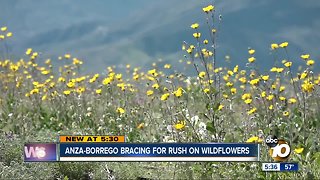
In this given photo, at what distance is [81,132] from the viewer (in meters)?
9.52

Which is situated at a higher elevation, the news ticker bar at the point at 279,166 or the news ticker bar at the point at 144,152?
the news ticker bar at the point at 144,152

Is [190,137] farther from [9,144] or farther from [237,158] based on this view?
[9,144]

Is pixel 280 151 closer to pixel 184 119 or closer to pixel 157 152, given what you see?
pixel 157 152

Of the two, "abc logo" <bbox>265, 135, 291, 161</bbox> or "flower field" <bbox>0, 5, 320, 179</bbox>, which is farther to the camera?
"flower field" <bbox>0, 5, 320, 179</bbox>

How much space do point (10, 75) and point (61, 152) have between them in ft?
21.5

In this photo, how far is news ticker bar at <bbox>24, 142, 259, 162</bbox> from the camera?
6695mm

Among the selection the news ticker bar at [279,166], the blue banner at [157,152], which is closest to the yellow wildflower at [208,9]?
the blue banner at [157,152]

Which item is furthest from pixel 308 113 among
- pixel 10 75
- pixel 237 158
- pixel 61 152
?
pixel 10 75

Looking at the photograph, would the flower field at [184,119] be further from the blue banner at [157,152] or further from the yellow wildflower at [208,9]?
the blue banner at [157,152]

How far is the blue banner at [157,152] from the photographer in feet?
22.0

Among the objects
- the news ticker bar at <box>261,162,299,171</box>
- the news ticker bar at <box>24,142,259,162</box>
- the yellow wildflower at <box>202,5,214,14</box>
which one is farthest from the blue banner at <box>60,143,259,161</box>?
the yellow wildflower at <box>202,5,214,14</box>

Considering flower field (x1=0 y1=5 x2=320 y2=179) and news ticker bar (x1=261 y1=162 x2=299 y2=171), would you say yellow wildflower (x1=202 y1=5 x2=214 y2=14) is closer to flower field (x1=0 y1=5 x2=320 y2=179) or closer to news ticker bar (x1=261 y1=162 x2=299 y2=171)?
flower field (x1=0 y1=5 x2=320 y2=179)

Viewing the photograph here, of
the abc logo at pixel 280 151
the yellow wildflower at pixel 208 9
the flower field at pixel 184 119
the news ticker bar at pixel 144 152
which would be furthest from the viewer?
the yellow wildflower at pixel 208 9

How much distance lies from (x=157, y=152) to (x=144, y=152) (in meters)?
0.14
